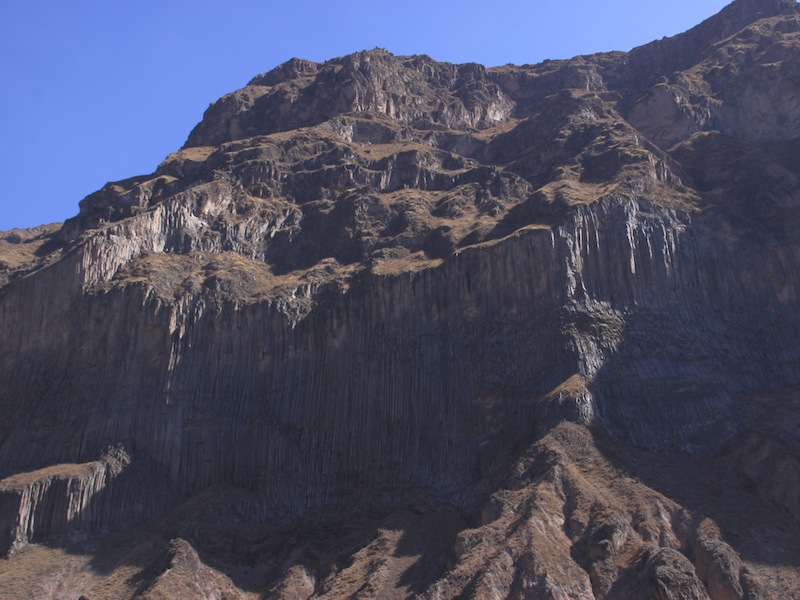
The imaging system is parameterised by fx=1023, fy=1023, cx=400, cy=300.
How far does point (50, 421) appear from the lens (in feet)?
293

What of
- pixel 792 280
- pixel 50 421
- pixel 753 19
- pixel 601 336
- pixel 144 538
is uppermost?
pixel 753 19

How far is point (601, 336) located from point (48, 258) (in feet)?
203

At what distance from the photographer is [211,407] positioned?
90.3m

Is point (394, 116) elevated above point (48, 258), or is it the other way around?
point (394, 116)

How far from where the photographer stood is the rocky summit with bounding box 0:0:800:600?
69750 millimetres

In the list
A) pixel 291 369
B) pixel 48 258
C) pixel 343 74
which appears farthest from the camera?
pixel 343 74

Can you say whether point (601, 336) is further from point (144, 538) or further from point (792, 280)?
point (144, 538)

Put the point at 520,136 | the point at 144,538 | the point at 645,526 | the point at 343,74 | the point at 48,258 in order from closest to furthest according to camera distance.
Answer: the point at 645,526
the point at 144,538
the point at 48,258
the point at 520,136
the point at 343,74

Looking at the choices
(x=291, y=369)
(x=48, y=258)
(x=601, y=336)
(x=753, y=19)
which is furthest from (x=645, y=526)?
(x=753, y=19)

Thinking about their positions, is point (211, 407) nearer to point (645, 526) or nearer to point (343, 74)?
point (645, 526)

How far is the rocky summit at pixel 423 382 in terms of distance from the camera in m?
69.8

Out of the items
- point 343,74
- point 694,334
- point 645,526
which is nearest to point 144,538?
point 645,526

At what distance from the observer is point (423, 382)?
88062mm

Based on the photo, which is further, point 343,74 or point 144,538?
point 343,74
